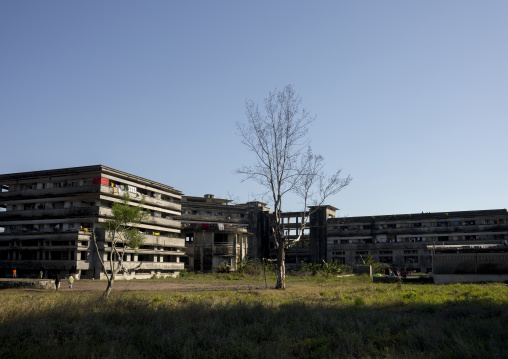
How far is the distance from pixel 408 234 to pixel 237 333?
74182 mm

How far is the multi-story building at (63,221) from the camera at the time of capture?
56281 millimetres

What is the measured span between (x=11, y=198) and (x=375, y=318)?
190 ft

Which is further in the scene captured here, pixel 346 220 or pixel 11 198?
pixel 346 220

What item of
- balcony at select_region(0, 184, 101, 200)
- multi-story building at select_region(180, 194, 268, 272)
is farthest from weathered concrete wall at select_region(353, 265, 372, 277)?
balcony at select_region(0, 184, 101, 200)

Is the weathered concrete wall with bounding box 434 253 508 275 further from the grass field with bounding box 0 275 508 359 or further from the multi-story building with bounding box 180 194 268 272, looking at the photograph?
the multi-story building with bounding box 180 194 268 272

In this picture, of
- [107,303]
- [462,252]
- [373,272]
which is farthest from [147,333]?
[373,272]

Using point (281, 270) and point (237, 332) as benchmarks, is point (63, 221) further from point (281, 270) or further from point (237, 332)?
point (237, 332)

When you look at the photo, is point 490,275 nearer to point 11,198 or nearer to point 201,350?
point 201,350

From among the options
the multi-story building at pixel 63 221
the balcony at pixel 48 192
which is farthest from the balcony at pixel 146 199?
the balcony at pixel 48 192

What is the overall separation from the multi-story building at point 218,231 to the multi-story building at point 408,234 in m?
14.8

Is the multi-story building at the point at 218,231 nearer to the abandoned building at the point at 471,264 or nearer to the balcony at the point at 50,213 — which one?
the balcony at the point at 50,213

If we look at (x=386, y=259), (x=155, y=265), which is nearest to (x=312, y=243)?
(x=386, y=259)

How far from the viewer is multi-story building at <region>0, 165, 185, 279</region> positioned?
56281mm

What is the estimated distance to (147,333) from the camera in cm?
1402
